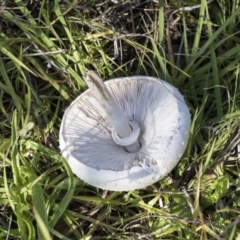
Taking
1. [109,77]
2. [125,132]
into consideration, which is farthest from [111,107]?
[109,77]

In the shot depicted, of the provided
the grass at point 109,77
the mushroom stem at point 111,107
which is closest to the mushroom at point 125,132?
the mushroom stem at point 111,107

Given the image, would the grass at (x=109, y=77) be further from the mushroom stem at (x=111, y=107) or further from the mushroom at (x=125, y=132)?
the mushroom stem at (x=111, y=107)

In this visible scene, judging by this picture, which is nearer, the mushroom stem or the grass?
the mushroom stem

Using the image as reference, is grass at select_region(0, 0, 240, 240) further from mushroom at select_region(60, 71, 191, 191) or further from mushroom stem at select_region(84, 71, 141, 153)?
mushroom stem at select_region(84, 71, 141, 153)

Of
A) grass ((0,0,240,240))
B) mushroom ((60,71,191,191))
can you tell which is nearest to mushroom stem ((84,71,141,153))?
mushroom ((60,71,191,191))

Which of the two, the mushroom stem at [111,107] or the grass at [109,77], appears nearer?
the mushroom stem at [111,107]
